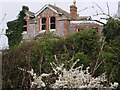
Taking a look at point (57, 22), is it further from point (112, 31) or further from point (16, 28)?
point (112, 31)

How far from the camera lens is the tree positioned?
1975cm

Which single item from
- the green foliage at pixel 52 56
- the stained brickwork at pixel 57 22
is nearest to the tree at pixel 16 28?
the stained brickwork at pixel 57 22

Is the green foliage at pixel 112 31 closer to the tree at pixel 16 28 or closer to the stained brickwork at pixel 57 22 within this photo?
the stained brickwork at pixel 57 22

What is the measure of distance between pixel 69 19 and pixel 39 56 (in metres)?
12.7

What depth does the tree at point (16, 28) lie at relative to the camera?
19.8 metres

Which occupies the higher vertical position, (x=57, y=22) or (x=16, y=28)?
(x=57, y=22)

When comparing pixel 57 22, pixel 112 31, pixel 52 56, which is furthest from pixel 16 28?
pixel 52 56

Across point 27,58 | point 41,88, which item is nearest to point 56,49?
point 27,58

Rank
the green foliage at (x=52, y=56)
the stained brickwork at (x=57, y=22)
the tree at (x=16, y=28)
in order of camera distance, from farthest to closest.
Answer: the tree at (x=16, y=28) → the stained brickwork at (x=57, y=22) → the green foliage at (x=52, y=56)

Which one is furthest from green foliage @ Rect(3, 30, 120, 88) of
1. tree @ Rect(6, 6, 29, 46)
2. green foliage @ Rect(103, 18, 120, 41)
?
tree @ Rect(6, 6, 29, 46)

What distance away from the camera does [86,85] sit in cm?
441

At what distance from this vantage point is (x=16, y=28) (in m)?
20.3

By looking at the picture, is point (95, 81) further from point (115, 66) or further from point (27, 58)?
point (27, 58)

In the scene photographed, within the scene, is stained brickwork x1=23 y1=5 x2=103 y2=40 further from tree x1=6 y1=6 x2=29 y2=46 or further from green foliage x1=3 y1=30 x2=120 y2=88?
green foliage x1=3 y1=30 x2=120 y2=88
